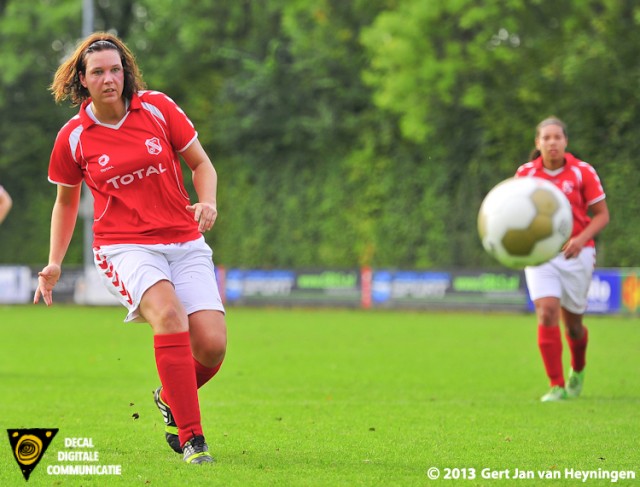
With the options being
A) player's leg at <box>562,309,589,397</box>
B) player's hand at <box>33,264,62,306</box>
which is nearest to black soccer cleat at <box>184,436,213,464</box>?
player's hand at <box>33,264,62,306</box>

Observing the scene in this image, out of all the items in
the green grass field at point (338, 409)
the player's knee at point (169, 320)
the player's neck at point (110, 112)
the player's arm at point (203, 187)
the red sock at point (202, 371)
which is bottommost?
the green grass field at point (338, 409)

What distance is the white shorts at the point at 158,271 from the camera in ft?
23.2

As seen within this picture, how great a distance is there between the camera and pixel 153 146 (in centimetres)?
720

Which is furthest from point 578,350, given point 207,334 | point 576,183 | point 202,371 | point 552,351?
point 207,334

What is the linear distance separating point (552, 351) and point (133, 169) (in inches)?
214

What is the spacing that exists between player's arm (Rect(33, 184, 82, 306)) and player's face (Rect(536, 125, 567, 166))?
16.4ft

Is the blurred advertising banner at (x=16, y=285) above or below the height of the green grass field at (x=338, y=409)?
below

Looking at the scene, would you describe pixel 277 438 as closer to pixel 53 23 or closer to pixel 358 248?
pixel 358 248

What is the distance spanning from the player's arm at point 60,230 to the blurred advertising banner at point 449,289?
853 inches

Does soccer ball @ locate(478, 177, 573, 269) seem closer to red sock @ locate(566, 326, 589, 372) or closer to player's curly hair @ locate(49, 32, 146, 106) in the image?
player's curly hair @ locate(49, 32, 146, 106)

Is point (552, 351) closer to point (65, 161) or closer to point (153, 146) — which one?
point (153, 146)

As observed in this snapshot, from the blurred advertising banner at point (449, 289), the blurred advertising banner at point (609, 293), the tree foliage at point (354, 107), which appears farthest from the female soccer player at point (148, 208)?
the tree foliage at point (354, 107)

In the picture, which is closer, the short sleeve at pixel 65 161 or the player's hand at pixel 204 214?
the player's hand at pixel 204 214

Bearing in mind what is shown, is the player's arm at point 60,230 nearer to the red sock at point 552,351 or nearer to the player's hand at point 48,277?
the player's hand at point 48,277
